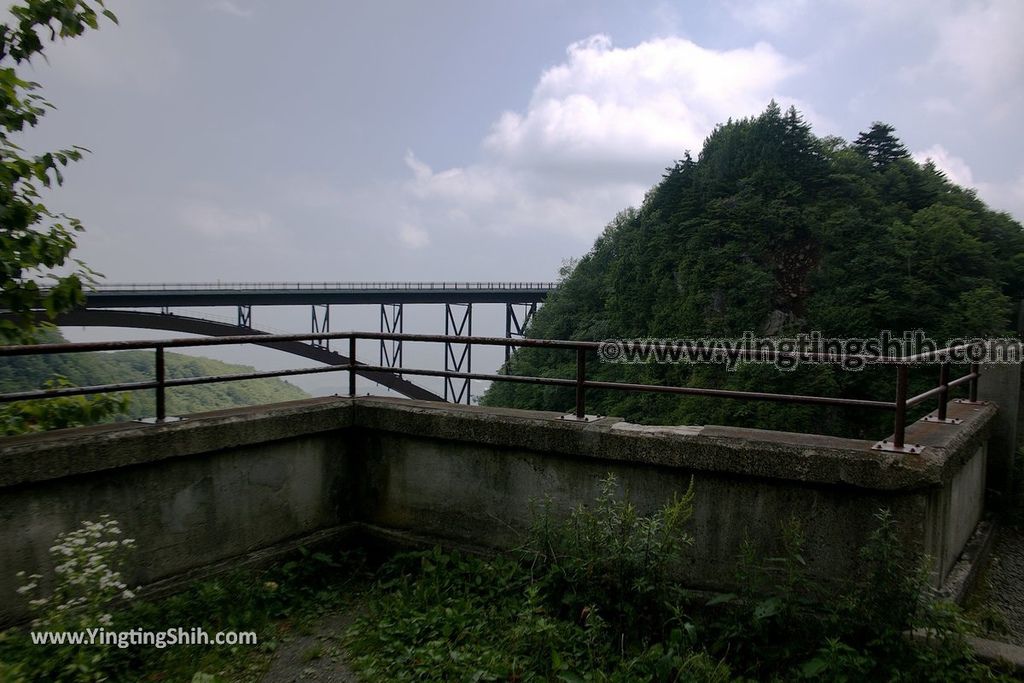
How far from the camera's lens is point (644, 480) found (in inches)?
152

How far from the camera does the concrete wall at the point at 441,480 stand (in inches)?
130

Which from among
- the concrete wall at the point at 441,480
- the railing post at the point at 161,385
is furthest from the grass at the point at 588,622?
the railing post at the point at 161,385

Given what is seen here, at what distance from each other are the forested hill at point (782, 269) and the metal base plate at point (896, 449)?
34.4m

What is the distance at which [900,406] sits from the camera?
3.30 m

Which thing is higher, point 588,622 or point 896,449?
point 896,449

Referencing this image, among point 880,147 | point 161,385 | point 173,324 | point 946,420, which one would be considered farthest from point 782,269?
point 161,385

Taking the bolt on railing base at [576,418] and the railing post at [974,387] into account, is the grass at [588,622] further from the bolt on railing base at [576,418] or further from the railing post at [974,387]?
the railing post at [974,387]

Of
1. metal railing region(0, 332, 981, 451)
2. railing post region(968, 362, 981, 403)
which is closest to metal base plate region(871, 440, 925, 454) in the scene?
metal railing region(0, 332, 981, 451)

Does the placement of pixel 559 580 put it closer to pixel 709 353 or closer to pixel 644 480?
pixel 644 480

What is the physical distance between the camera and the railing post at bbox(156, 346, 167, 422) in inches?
148

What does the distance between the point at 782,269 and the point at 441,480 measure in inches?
2001

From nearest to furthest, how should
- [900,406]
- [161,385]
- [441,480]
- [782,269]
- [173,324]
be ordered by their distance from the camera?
[900,406], [161,385], [441,480], [173,324], [782,269]

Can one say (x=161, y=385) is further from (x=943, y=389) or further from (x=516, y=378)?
(x=943, y=389)

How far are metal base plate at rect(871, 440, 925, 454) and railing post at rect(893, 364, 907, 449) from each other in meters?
0.03
